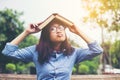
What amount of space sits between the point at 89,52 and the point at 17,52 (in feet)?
1.09

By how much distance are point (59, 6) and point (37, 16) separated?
0.20 m

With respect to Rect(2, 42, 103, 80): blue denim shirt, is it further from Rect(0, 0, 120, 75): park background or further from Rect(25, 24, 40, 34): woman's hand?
Rect(0, 0, 120, 75): park background

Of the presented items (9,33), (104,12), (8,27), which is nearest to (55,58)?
(104,12)

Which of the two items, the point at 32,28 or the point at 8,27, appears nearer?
the point at 32,28

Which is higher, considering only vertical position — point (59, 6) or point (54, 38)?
point (59, 6)

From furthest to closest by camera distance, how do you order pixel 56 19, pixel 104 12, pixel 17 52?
1. pixel 104 12
2. pixel 56 19
3. pixel 17 52

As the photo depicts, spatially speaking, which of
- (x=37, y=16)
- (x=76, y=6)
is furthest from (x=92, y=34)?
(x=37, y=16)

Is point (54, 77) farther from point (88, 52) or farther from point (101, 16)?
point (101, 16)

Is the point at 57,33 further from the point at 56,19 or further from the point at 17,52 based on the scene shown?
the point at 17,52

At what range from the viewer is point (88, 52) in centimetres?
143

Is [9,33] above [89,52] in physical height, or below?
above

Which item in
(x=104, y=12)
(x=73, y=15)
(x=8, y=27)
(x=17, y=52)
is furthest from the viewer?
(x=8, y=27)

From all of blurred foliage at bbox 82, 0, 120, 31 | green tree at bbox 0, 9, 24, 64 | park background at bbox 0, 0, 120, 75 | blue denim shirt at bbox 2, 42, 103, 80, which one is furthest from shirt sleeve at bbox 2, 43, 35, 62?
blurred foliage at bbox 82, 0, 120, 31

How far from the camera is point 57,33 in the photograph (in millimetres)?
1517
